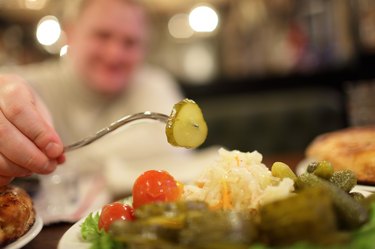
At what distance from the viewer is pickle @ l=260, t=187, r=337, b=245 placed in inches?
29.3

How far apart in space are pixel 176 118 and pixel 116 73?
2.40 meters

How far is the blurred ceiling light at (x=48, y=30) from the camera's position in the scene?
557 cm

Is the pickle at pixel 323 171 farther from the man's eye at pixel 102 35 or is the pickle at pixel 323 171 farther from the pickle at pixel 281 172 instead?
the man's eye at pixel 102 35

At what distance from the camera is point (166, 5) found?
5797 millimetres

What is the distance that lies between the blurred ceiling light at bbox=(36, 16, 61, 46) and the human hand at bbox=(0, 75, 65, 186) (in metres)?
4.70

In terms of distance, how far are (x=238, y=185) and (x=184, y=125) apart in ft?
0.71

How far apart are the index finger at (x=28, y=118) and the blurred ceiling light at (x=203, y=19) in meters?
4.89

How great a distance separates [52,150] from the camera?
115 centimetres

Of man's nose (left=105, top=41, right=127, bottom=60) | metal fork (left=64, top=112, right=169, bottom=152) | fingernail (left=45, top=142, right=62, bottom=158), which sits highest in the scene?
man's nose (left=105, top=41, right=127, bottom=60)

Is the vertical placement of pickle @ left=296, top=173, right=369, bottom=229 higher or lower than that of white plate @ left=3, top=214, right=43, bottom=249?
higher

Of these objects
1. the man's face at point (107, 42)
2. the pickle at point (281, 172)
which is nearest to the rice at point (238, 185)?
the pickle at point (281, 172)

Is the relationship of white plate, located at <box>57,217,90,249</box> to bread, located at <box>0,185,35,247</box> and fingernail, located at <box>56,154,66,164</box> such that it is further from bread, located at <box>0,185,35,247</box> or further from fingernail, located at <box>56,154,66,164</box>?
fingernail, located at <box>56,154,66,164</box>

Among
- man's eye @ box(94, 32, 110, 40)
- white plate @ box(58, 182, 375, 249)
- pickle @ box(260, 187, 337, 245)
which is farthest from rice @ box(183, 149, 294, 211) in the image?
man's eye @ box(94, 32, 110, 40)

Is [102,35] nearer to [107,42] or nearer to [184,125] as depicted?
[107,42]
